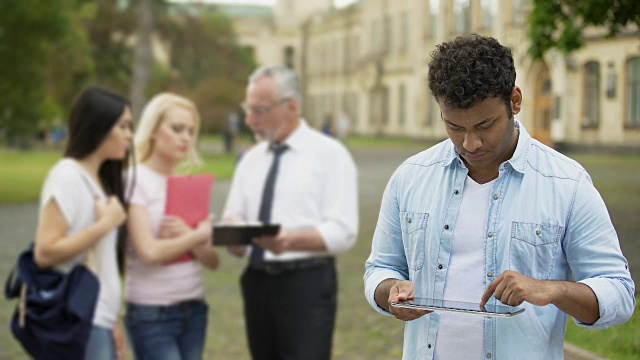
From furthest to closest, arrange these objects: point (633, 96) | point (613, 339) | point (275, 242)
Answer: point (633, 96), point (275, 242), point (613, 339)

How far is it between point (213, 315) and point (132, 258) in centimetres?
526

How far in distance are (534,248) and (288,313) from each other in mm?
2983

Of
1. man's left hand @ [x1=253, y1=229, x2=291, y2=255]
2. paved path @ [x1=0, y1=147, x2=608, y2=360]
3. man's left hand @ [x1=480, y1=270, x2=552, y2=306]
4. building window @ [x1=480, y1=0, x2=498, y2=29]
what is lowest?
paved path @ [x1=0, y1=147, x2=608, y2=360]

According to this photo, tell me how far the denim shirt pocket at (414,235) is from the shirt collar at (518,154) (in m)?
0.17

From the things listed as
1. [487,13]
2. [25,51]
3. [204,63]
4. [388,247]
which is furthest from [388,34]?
[204,63]

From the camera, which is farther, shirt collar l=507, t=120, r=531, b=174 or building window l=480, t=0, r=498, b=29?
building window l=480, t=0, r=498, b=29

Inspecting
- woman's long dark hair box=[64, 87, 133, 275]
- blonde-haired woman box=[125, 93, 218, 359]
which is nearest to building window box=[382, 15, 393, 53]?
blonde-haired woman box=[125, 93, 218, 359]

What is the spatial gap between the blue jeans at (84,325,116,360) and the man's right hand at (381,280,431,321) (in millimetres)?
2441

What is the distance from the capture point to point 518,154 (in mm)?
2836

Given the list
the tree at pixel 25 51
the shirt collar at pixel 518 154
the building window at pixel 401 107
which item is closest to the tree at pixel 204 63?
the tree at pixel 25 51

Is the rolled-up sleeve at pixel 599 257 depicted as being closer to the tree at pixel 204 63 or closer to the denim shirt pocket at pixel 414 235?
the denim shirt pocket at pixel 414 235

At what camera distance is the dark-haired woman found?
16.0ft

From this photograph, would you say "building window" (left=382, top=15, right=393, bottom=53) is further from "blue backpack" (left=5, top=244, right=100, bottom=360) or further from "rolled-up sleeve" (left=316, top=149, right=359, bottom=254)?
"blue backpack" (left=5, top=244, right=100, bottom=360)

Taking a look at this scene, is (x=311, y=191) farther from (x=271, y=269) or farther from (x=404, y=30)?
(x=404, y=30)
